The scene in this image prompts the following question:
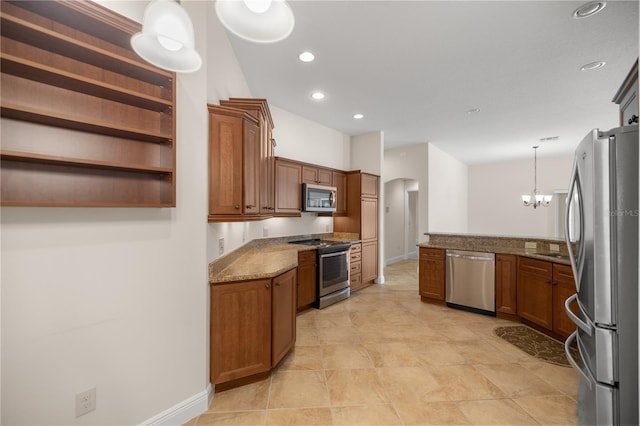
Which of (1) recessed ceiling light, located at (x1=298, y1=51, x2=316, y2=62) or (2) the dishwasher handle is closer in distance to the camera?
(1) recessed ceiling light, located at (x1=298, y1=51, x2=316, y2=62)

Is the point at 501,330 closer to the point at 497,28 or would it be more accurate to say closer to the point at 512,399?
the point at 512,399

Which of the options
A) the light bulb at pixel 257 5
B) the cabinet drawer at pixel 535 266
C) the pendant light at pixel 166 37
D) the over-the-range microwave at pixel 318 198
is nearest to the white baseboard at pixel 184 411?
the pendant light at pixel 166 37

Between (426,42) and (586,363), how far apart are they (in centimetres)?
279

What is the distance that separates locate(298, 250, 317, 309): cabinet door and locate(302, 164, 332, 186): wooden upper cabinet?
49.3 inches

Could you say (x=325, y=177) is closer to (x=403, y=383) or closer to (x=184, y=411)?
(x=403, y=383)

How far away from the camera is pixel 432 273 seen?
412 centimetres

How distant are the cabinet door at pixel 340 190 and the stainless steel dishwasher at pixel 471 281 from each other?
6.60 feet

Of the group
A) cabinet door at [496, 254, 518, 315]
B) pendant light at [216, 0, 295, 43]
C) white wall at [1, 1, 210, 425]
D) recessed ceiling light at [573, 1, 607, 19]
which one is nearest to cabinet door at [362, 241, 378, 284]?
cabinet door at [496, 254, 518, 315]

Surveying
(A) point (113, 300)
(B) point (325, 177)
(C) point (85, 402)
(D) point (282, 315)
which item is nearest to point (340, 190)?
(B) point (325, 177)

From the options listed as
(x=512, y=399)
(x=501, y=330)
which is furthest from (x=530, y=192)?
(x=512, y=399)

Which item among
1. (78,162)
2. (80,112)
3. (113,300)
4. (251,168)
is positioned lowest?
(113,300)

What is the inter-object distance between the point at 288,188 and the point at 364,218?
173 cm

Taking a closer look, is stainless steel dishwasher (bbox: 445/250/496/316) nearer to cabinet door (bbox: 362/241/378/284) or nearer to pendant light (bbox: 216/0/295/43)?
cabinet door (bbox: 362/241/378/284)

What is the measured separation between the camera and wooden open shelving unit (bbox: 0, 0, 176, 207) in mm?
1174
